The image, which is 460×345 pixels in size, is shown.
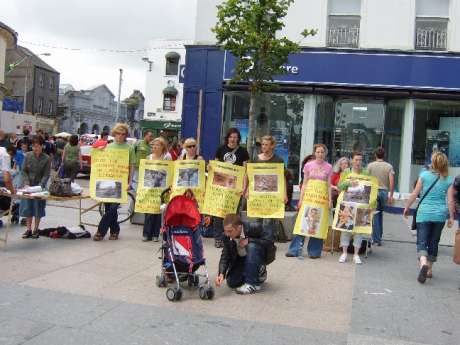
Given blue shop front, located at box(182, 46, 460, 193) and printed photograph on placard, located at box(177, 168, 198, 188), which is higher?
blue shop front, located at box(182, 46, 460, 193)

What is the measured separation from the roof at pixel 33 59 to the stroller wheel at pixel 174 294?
73.5 m

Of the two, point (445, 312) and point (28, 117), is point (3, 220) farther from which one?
point (28, 117)

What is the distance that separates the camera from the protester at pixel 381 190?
1020 centimetres

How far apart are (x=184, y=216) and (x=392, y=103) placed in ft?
37.3

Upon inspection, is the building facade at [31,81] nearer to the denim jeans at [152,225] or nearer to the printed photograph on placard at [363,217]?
the denim jeans at [152,225]

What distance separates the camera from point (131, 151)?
9.33 meters

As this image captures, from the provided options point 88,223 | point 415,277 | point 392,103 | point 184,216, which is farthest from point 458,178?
point 392,103

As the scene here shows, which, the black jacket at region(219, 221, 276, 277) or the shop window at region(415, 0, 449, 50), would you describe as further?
the shop window at region(415, 0, 449, 50)

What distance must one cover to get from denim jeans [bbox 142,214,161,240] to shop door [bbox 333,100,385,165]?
8454mm

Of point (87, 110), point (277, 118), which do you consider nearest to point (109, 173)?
point (277, 118)

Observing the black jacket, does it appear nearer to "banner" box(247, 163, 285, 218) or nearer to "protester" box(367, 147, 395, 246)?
"banner" box(247, 163, 285, 218)

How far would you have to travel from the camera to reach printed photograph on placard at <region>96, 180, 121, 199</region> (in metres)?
9.08

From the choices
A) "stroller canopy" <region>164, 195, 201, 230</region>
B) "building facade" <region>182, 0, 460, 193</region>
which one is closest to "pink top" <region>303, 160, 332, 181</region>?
"stroller canopy" <region>164, 195, 201, 230</region>

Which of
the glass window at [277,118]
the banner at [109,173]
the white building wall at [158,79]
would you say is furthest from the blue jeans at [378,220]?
the white building wall at [158,79]
